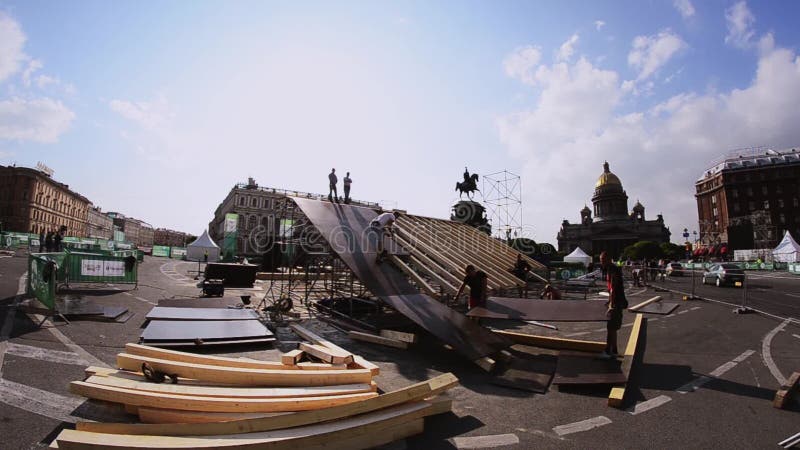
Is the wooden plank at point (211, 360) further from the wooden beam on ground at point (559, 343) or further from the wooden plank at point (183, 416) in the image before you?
the wooden beam on ground at point (559, 343)

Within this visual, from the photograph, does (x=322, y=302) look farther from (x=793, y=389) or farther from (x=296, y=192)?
(x=296, y=192)

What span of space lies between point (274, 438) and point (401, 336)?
4.43 metres

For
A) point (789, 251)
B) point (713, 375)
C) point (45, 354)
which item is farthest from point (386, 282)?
point (789, 251)

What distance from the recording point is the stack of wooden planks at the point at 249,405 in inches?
117

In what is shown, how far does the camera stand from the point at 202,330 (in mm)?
7188

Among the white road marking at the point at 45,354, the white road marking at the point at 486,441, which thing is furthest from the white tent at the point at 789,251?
the white road marking at the point at 45,354

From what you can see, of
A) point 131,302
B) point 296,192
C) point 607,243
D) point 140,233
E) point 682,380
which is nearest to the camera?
point 682,380

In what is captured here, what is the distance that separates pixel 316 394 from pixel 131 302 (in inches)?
414

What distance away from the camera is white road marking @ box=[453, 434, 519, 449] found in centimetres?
344

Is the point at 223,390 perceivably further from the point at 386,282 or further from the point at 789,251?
the point at 789,251

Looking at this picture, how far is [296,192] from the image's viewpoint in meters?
62.9

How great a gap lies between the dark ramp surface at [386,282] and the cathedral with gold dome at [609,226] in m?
88.5

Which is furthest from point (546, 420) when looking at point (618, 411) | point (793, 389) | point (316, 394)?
point (793, 389)

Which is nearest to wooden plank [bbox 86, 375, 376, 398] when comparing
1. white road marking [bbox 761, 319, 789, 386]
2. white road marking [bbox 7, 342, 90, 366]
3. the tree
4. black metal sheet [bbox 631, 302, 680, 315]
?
white road marking [bbox 7, 342, 90, 366]
